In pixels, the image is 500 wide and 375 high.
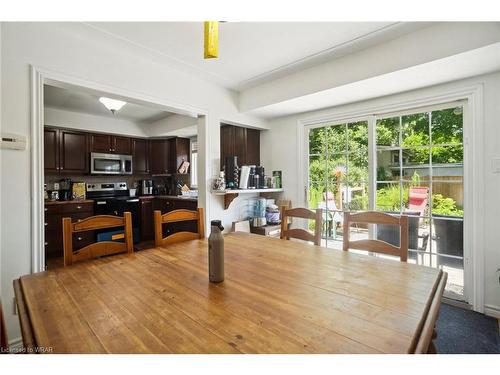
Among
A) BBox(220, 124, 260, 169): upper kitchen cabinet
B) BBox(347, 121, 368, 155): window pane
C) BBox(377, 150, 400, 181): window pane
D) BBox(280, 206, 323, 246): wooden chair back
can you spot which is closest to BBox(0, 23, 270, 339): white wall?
BBox(220, 124, 260, 169): upper kitchen cabinet

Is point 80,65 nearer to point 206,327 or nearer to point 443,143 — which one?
point 206,327

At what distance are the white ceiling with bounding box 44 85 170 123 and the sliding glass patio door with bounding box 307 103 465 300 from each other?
2688 millimetres

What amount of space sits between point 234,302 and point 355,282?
1.81ft

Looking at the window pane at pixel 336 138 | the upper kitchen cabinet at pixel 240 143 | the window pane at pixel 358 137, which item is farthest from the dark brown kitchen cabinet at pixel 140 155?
the window pane at pixel 358 137

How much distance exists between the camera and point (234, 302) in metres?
0.91

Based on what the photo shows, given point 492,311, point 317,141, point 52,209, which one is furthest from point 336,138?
point 52,209

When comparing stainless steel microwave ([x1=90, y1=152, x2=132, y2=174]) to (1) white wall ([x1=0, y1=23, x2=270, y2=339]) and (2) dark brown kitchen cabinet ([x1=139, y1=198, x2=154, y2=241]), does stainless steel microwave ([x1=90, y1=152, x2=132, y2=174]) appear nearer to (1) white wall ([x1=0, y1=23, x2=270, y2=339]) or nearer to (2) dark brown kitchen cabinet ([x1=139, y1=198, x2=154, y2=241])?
(2) dark brown kitchen cabinet ([x1=139, y1=198, x2=154, y2=241])

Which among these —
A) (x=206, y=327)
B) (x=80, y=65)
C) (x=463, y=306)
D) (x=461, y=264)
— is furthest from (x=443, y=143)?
(x=80, y=65)

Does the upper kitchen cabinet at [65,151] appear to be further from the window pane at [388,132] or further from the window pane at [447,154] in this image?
the window pane at [447,154]

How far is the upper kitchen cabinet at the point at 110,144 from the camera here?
448cm

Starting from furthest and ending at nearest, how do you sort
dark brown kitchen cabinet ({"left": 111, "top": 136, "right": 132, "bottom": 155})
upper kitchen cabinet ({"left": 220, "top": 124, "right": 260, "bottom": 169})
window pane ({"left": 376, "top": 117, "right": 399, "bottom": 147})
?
dark brown kitchen cabinet ({"left": 111, "top": 136, "right": 132, "bottom": 155}) < upper kitchen cabinet ({"left": 220, "top": 124, "right": 260, "bottom": 169}) < window pane ({"left": 376, "top": 117, "right": 399, "bottom": 147})

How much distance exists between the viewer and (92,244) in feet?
4.85

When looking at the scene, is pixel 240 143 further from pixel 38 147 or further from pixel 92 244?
pixel 92 244

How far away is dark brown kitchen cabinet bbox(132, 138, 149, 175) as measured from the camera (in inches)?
197
